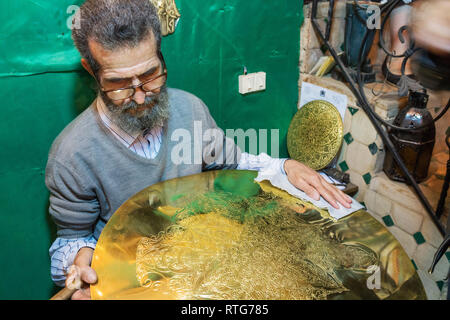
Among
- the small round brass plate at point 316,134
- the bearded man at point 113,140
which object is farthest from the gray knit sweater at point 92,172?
the small round brass plate at point 316,134

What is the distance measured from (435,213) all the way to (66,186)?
1.54m

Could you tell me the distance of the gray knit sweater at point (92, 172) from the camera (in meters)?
1.16

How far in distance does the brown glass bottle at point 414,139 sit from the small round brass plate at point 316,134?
0.91 ft

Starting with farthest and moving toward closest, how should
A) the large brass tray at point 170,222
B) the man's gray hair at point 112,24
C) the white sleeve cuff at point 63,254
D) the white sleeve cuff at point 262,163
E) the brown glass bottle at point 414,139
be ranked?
the brown glass bottle at point 414,139 < the white sleeve cuff at point 262,163 < the white sleeve cuff at point 63,254 < the man's gray hair at point 112,24 < the large brass tray at point 170,222

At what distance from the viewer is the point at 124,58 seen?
105 cm

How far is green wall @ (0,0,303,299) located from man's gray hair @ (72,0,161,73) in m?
0.37

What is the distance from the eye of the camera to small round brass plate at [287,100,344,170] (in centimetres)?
183

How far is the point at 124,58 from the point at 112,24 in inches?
4.0

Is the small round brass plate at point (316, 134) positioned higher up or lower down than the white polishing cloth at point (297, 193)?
lower down

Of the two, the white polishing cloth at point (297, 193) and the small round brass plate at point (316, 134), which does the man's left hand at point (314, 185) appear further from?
the small round brass plate at point (316, 134)

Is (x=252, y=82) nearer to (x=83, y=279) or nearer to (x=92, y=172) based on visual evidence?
(x=92, y=172)

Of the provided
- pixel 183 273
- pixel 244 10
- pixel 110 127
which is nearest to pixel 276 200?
pixel 183 273

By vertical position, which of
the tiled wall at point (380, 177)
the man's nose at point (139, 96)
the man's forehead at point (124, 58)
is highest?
the man's forehead at point (124, 58)
